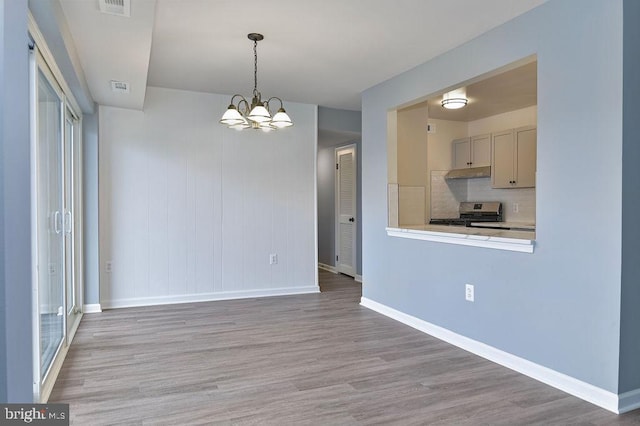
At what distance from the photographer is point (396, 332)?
3.93 m

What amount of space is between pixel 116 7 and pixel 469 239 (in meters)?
2.88

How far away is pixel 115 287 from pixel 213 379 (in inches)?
98.7

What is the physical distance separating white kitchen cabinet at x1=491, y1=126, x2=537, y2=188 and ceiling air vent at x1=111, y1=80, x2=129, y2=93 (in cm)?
456

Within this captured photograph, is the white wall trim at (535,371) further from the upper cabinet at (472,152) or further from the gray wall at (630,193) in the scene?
the upper cabinet at (472,152)

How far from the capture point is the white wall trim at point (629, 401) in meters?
2.43

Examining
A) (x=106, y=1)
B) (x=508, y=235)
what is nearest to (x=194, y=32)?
(x=106, y=1)

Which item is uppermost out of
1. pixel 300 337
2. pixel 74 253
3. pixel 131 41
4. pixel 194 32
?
pixel 194 32

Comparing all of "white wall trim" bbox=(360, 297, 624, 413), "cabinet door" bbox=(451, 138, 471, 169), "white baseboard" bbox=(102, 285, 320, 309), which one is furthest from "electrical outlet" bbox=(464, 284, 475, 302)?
"cabinet door" bbox=(451, 138, 471, 169)

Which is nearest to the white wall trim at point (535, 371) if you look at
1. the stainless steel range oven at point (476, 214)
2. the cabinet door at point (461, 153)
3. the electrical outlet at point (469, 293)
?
the electrical outlet at point (469, 293)

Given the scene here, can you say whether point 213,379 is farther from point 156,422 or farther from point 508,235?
point 508,235

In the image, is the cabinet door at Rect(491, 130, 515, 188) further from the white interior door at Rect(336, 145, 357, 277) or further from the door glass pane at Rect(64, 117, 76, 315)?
the door glass pane at Rect(64, 117, 76, 315)

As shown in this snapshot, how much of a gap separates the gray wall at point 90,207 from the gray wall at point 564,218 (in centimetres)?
364

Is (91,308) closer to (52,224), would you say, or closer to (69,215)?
(69,215)

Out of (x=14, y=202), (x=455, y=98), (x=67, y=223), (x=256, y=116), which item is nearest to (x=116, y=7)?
(x=256, y=116)
